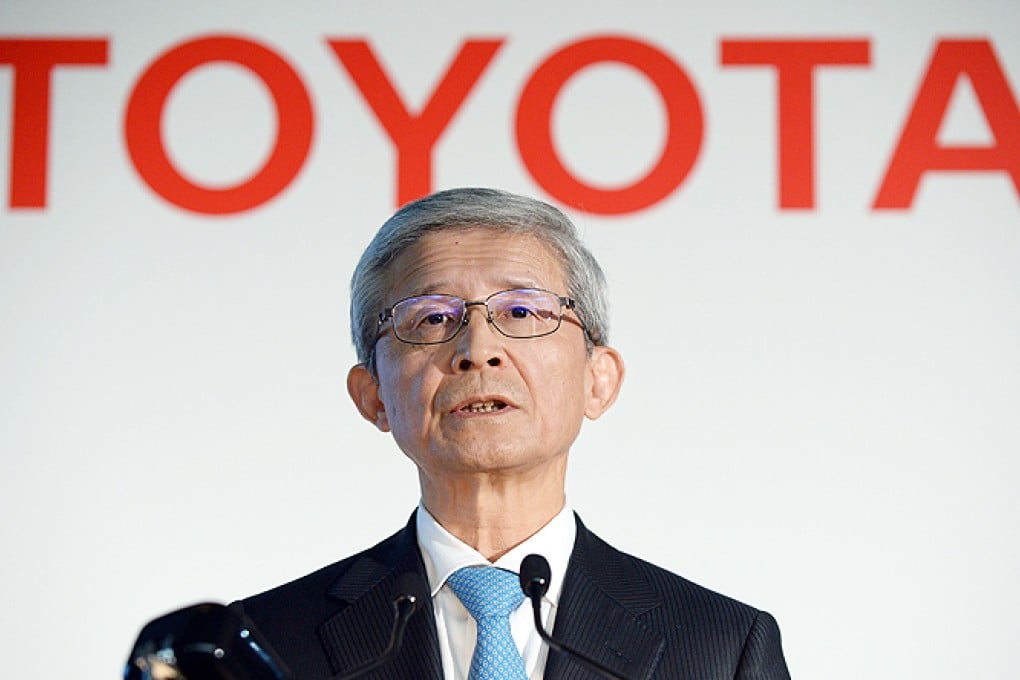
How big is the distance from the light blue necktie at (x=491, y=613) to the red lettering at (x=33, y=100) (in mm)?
1760

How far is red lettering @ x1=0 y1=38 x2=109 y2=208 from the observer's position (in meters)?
3.30

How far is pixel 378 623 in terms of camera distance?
6.66ft

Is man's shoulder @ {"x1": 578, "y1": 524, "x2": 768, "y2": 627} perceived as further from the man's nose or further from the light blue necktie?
the man's nose

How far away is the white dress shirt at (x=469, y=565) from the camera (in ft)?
6.50

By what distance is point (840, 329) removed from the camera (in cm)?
312

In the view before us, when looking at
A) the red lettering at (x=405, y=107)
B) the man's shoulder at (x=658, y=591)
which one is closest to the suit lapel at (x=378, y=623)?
the man's shoulder at (x=658, y=591)

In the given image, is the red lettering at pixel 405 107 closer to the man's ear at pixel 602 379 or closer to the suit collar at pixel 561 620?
the man's ear at pixel 602 379

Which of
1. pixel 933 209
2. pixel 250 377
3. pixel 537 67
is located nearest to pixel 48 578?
pixel 250 377

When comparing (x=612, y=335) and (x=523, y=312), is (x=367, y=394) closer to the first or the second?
(x=523, y=312)

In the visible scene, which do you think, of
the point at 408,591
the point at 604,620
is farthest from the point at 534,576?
the point at 604,620

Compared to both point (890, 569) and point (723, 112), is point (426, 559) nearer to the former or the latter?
point (890, 569)

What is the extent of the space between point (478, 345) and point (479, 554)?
300 millimetres

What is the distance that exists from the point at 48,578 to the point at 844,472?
1.71 m

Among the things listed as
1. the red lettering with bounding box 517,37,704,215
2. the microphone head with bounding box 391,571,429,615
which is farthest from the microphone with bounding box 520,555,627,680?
the red lettering with bounding box 517,37,704,215
